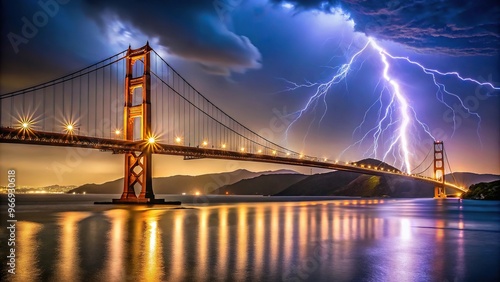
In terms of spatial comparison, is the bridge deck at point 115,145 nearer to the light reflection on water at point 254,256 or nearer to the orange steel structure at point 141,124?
the orange steel structure at point 141,124

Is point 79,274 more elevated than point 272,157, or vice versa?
point 272,157

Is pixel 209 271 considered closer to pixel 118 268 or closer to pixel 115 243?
pixel 118 268

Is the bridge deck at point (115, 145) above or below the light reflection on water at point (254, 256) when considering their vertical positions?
above

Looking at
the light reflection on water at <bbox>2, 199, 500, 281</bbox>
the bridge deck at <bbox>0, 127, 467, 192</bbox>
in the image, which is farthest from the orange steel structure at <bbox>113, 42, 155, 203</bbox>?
the light reflection on water at <bbox>2, 199, 500, 281</bbox>

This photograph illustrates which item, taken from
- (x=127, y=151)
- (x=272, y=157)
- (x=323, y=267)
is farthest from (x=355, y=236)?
(x=272, y=157)

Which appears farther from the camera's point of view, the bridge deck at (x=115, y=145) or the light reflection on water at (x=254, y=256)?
the bridge deck at (x=115, y=145)

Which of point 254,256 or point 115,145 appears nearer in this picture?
point 254,256

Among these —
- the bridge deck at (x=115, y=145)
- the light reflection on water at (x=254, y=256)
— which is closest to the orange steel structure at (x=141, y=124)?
the bridge deck at (x=115, y=145)

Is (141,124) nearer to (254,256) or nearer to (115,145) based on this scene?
(115,145)

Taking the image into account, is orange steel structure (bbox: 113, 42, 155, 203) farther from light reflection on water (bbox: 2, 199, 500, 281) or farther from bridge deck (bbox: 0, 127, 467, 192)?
light reflection on water (bbox: 2, 199, 500, 281)

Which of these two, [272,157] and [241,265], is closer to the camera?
[241,265]

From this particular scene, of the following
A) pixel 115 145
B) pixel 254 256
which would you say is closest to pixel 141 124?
pixel 115 145
